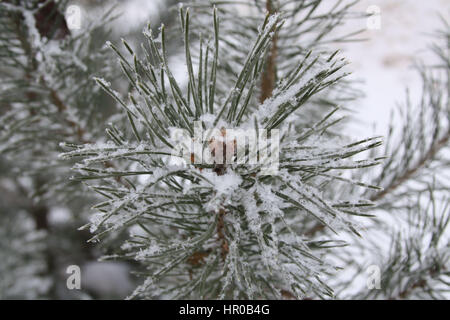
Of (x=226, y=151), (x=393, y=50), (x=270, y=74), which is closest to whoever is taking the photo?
(x=226, y=151)

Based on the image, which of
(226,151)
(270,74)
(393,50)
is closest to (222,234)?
(226,151)

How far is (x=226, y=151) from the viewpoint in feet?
0.87

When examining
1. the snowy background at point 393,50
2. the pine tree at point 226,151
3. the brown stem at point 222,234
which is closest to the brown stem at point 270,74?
the pine tree at point 226,151

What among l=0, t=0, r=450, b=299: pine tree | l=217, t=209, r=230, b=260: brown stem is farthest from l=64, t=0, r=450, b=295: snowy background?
l=217, t=209, r=230, b=260: brown stem

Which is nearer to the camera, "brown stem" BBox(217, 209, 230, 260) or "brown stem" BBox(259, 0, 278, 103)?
"brown stem" BBox(217, 209, 230, 260)

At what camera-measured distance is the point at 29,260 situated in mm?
1045

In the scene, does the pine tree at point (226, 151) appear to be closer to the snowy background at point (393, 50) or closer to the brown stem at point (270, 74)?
the brown stem at point (270, 74)

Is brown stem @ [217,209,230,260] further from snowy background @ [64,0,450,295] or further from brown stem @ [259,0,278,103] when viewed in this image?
snowy background @ [64,0,450,295]

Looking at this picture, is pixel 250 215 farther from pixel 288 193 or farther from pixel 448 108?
pixel 448 108

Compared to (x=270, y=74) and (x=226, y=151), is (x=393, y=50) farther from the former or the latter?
(x=226, y=151)

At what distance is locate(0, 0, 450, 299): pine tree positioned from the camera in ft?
0.79
